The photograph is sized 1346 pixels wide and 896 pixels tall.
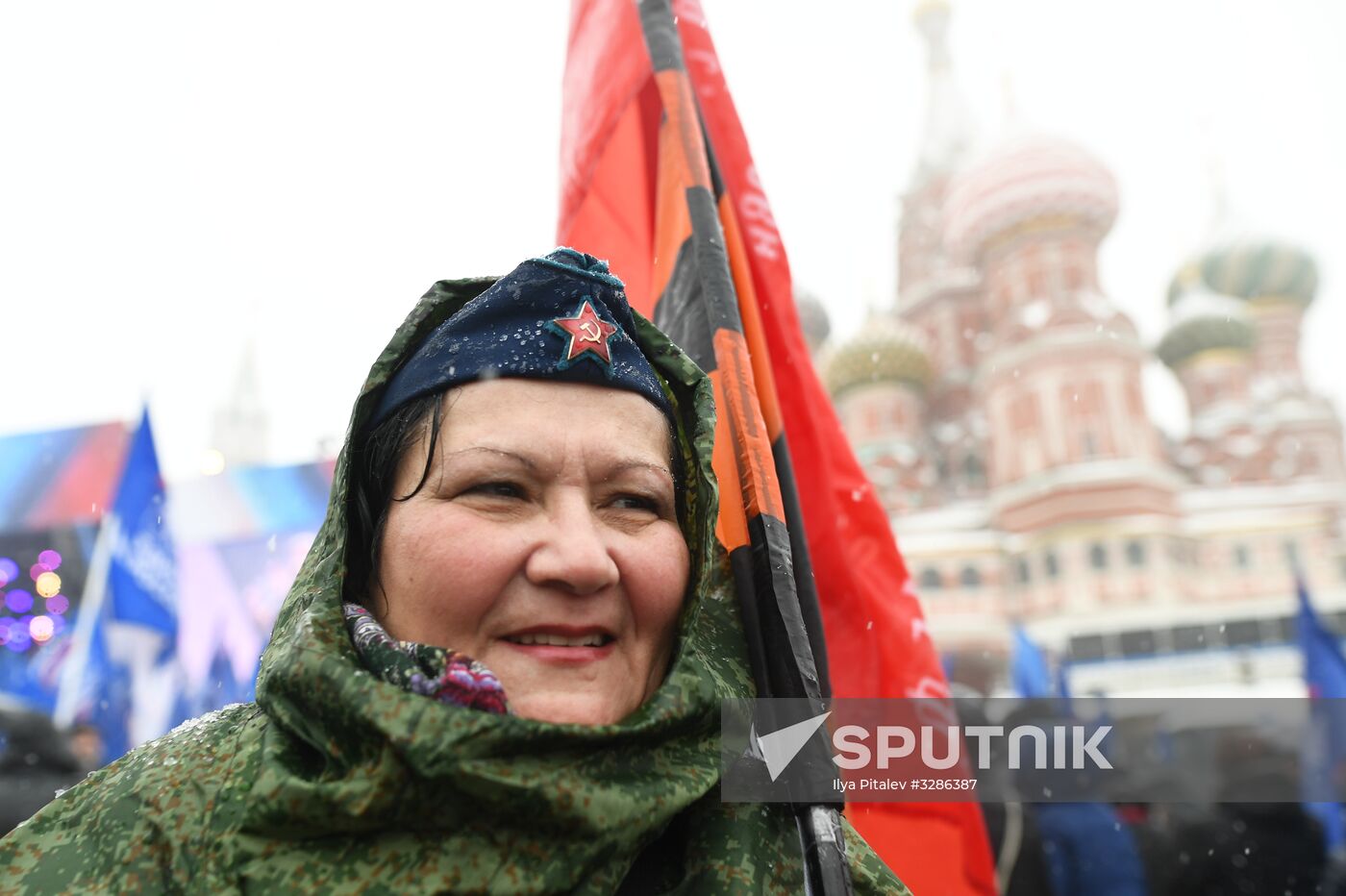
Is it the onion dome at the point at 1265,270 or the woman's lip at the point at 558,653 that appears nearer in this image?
the woman's lip at the point at 558,653

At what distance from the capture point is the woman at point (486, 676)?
1.20 meters

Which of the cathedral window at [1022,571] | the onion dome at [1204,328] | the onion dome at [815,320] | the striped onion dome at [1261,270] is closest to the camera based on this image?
the cathedral window at [1022,571]

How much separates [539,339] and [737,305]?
660 mm

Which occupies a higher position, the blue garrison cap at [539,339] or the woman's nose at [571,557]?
the blue garrison cap at [539,339]

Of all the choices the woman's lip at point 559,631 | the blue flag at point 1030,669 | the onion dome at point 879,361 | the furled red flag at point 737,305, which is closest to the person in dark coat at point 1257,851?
the furled red flag at point 737,305

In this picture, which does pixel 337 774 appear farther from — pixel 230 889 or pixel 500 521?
pixel 500 521

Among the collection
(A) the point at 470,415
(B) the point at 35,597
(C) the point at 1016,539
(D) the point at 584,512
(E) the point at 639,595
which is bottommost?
(C) the point at 1016,539

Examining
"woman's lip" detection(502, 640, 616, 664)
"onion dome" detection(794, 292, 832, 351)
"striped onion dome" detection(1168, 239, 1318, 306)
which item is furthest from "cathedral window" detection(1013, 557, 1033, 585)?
"woman's lip" detection(502, 640, 616, 664)

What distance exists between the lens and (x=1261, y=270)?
113 feet

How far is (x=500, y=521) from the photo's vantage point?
1346 mm

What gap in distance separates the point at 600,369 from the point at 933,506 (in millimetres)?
32300

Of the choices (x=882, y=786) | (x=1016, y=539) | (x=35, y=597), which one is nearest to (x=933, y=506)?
(x=1016, y=539)

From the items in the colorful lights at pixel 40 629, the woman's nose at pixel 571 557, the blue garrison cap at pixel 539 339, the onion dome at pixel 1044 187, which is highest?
the onion dome at pixel 1044 187

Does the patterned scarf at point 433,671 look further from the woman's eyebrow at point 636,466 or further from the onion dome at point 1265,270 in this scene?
the onion dome at point 1265,270
